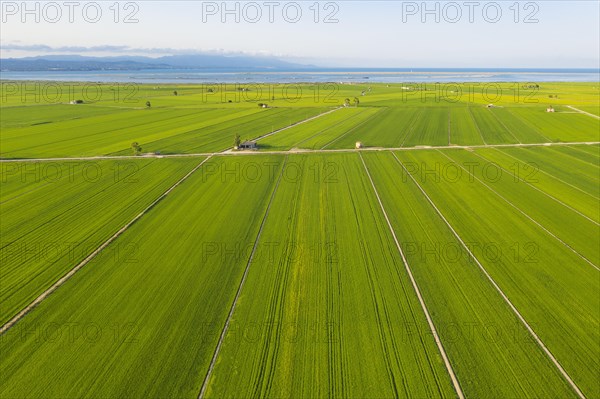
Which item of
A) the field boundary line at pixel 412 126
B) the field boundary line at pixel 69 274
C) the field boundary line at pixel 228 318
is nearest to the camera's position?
the field boundary line at pixel 228 318

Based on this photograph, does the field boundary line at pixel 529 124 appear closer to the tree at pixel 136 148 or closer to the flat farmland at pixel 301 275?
the flat farmland at pixel 301 275

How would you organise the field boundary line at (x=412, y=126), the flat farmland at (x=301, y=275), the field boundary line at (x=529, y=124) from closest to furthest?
the flat farmland at (x=301, y=275), the field boundary line at (x=412, y=126), the field boundary line at (x=529, y=124)

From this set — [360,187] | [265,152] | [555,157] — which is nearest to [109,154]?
[265,152]

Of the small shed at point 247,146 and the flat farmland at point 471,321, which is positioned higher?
the small shed at point 247,146

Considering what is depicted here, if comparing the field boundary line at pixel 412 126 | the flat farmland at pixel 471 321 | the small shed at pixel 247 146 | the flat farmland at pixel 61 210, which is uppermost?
the field boundary line at pixel 412 126

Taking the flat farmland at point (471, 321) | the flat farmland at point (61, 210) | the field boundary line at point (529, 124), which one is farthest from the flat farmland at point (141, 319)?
the field boundary line at point (529, 124)

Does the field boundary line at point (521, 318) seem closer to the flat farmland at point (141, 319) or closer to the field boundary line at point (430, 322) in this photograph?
the field boundary line at point (430, 322)

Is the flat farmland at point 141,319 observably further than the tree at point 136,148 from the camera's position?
No

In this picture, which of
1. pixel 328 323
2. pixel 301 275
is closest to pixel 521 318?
pixel 328 323

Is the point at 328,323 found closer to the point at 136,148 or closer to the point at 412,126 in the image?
the point at 136,148

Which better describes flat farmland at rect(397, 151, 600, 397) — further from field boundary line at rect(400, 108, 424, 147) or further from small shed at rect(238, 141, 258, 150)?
small shed at rect(238, 141, 258, 150)

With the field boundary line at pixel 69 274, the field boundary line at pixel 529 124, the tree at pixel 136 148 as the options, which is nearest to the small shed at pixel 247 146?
the tree at pixel 136 148
